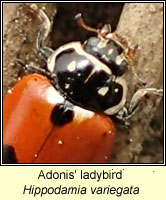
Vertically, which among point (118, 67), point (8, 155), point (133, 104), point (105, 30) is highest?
point (105, 30)

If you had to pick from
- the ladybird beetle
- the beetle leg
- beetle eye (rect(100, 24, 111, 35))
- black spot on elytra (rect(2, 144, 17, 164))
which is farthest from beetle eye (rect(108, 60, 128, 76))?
black spot on elytra (rect(2, 144, 17, 164))

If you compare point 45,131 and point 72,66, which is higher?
point 72,66

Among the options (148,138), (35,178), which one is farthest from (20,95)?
(148,138)

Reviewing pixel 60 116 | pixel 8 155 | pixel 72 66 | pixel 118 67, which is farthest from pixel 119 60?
pixel 8 155

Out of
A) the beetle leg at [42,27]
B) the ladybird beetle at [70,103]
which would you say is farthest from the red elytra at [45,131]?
the beetle leg at [42,27]

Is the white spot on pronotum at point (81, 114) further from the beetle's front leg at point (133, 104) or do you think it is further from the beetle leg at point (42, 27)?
the beetle leg at point (42, 27)

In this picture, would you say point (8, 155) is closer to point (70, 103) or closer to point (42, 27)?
point (70, 103)

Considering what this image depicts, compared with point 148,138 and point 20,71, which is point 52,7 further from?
point 148,138
